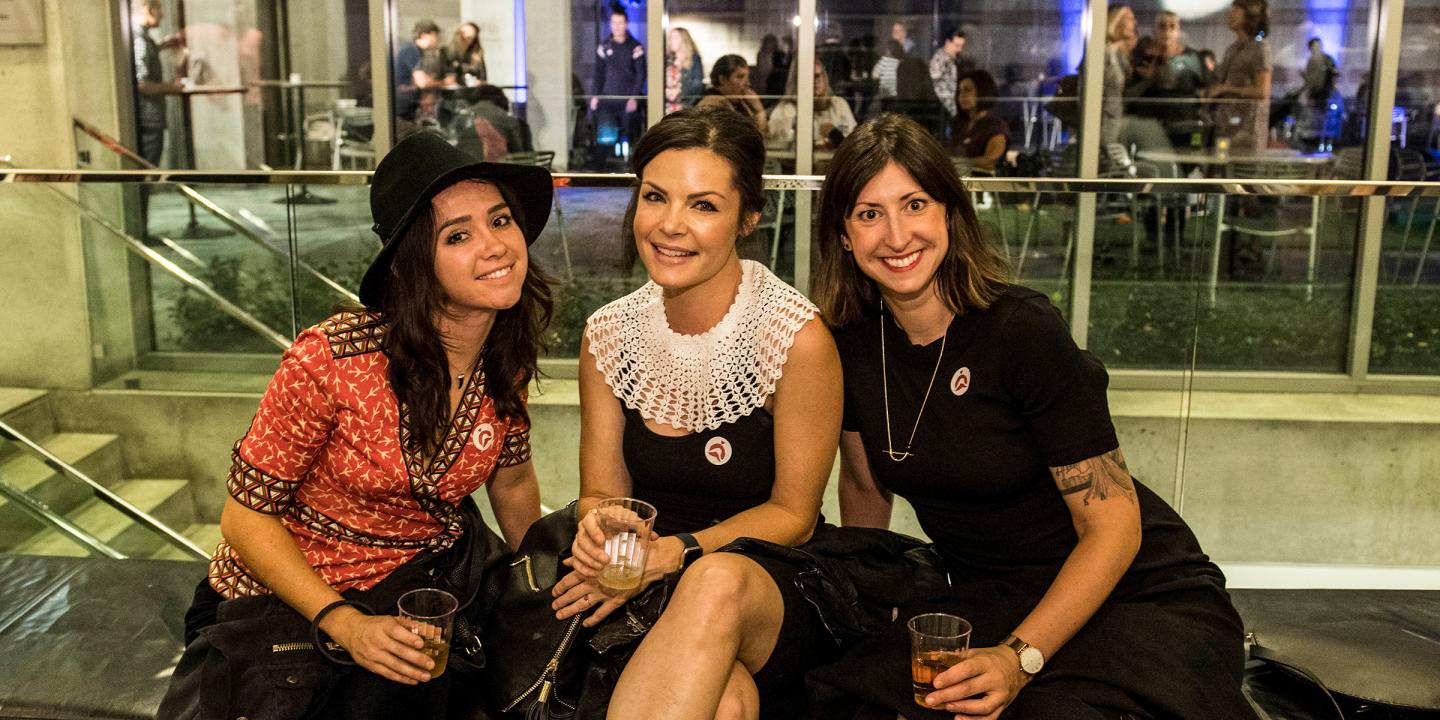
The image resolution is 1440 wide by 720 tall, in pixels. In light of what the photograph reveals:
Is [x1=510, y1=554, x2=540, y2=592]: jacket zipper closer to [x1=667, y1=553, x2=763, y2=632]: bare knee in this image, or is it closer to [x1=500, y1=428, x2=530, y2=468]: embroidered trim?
[x1=500, y1=428, x2=530, y2=468]: embroidered trim

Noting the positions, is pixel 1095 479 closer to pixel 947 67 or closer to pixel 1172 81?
pixel 947 67

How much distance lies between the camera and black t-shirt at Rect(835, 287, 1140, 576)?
1.98m

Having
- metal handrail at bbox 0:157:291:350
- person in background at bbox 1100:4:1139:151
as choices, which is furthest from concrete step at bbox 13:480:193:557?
person in background at bbox 1100:4:1139:151

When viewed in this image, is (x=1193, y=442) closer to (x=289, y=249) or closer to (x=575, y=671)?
(x=575, y=671)

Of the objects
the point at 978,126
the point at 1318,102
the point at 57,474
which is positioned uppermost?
the point at 1318,102

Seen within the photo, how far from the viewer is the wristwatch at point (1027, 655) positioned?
6.17ft

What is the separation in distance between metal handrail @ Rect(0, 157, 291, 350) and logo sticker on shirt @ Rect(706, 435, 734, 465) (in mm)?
2573

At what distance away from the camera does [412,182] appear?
206 centimetres

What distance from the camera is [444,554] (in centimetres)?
219

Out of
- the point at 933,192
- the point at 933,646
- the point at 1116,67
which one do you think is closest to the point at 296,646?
the point at 933,646

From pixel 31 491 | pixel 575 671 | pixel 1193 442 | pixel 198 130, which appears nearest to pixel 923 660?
pixel 575 671

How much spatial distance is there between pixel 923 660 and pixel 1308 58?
5.55m

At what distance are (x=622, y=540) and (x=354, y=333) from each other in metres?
0.58

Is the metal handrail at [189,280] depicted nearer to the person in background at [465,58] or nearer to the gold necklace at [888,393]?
the person in background at [465,58]
